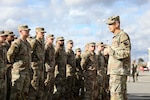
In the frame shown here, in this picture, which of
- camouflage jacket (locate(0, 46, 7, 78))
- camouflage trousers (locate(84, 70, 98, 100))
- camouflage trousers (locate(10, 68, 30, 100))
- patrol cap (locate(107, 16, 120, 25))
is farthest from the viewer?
camouflage trousers (locate(84, 70, 98, 100))

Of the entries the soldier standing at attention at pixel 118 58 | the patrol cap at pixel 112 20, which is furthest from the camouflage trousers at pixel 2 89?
the patrol cap at pixel 112 20

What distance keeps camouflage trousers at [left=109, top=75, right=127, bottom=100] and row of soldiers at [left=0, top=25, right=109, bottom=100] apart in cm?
236

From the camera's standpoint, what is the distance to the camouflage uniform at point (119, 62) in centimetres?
736

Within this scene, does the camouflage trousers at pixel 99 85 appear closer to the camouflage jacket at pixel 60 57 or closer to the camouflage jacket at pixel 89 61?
the camouflage jacket at pixel 89 61

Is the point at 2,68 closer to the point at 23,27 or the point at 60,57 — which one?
the point at 23,27

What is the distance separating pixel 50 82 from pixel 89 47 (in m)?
2.11

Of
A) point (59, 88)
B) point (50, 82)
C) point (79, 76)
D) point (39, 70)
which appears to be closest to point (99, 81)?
point (79, 76)

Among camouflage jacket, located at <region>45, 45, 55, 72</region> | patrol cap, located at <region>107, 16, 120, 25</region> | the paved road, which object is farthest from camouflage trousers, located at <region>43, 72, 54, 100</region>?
the paved road

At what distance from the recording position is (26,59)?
348 inches

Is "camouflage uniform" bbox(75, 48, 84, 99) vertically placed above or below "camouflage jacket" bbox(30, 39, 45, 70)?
below

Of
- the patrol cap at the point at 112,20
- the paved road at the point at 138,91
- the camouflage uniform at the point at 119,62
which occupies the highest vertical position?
the patrol cap at the point at 112,20

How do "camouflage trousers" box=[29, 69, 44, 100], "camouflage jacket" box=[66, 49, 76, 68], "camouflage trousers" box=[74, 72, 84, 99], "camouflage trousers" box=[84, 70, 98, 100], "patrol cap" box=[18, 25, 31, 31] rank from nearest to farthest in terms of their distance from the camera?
"patrol cap" box=[18, 25, 31, 31]
"camouflage trousers" box=[29, 69, 44, 100]
"camouflage trousers" box=[84, 70, 98, 100]
"camouflage jacket" box=[66, 49, 76, 68]
"camouflage trousers" box=[74, 72, 84, 99]

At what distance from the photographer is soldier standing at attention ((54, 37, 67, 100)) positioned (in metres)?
11.4

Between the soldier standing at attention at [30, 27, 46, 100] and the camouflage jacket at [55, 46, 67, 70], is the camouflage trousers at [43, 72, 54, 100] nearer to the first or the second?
the soldier standing at attention at [30, 27, 46, 100]
